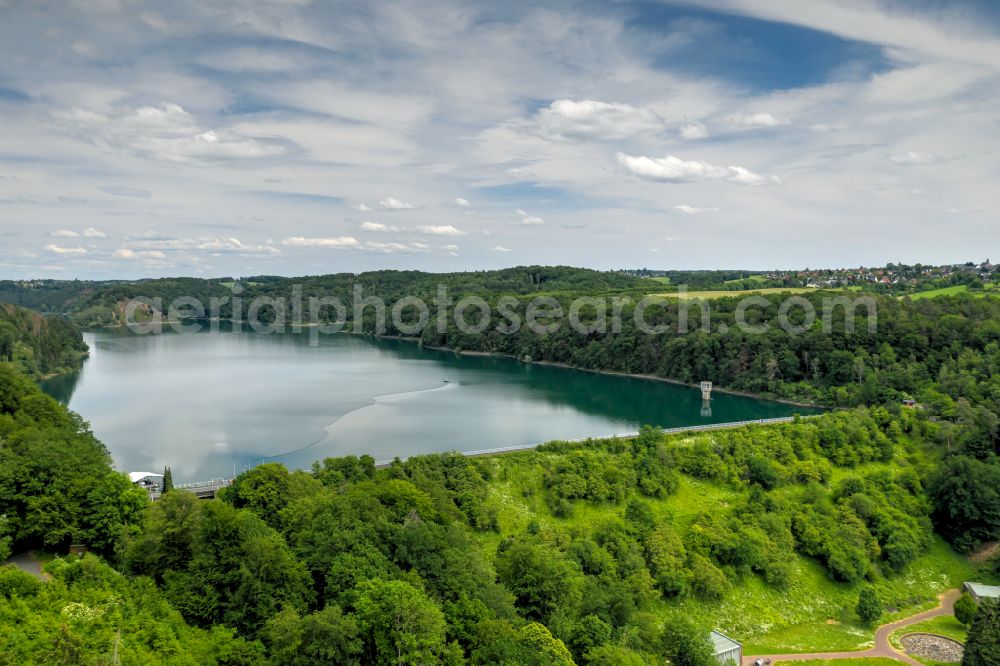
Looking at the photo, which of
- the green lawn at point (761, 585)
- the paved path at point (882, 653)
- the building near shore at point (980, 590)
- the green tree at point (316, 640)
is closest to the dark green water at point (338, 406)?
the green lawn at point (761, 585)

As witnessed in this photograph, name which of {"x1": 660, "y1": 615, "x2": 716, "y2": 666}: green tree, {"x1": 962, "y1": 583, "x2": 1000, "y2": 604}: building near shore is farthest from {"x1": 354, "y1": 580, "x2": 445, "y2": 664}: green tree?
{"x1": 962, "y1": 583, "x2": 1000, "y2": 604}: building near shore

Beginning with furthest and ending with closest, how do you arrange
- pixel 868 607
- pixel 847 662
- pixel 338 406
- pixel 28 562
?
pixel 338 406 < pixel 868 607 < pixel 847 662 < pixel 28 562

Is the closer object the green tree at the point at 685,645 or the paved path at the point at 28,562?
the paved path at the point at 28,562

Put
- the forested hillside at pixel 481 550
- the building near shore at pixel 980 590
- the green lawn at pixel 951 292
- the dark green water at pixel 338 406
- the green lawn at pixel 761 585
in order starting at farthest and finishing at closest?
the green lawn at pixel 951 292 < the dark green water at pixel 338 406 < the building near shore at pixel 980 590 < the green lawn at pixel 761 585 < the forested hillside at pixel 481 550

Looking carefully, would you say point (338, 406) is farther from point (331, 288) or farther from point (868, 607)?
point (331, 288)

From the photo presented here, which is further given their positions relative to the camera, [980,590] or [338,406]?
[338,406]

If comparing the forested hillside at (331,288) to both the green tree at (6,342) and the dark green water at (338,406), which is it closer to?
the dark green water at (338,406)

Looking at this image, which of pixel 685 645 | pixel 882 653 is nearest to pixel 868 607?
pixel 882 653
